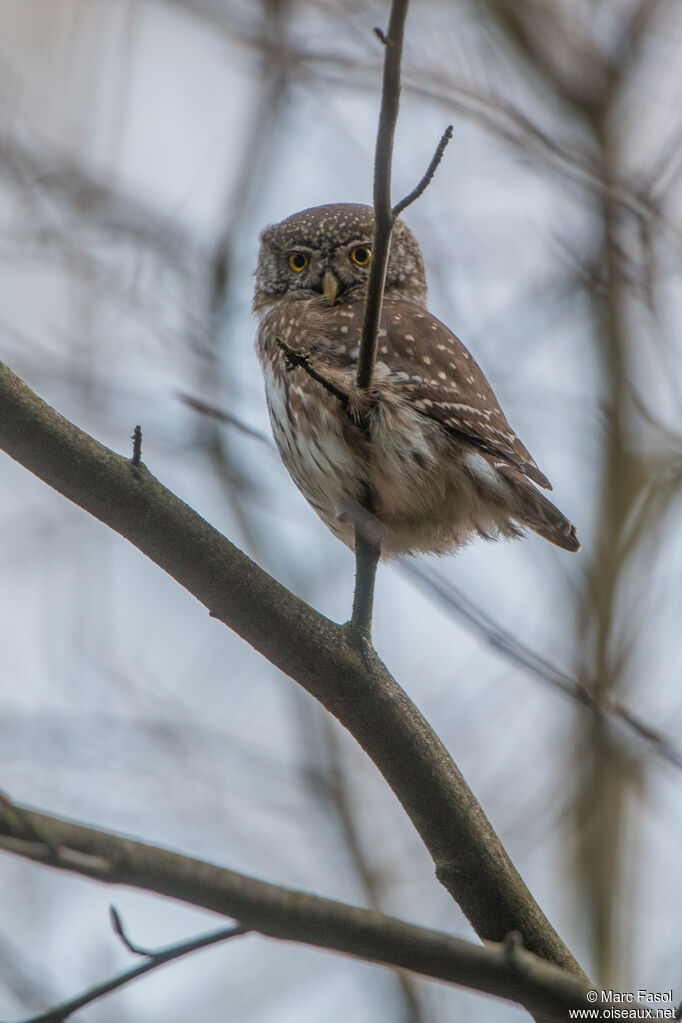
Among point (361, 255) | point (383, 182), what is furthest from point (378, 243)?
point (361, 255)

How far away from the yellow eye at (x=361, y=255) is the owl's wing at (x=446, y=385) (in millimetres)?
626

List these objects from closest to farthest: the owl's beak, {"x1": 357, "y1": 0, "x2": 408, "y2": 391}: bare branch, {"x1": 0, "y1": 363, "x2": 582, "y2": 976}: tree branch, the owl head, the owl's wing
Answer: {"x1": 357, "y1": 0, "x2": 408, "y2": 391}: bare branch < {"x1": 0, "y1": 363, "x2": 582, "y2": 976}: tree branch < the owl's wing < the owl's beak < the owl head

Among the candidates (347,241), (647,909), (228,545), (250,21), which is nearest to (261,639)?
(228,545)

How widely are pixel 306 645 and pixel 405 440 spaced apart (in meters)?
1.06

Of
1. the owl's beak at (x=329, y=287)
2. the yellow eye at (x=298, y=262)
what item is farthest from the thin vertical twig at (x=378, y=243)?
the yellow eye at (x=298, y=262)

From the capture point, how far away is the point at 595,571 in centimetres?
691

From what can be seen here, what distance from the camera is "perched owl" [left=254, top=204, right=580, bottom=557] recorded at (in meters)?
3.97

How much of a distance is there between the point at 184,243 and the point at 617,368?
291cm

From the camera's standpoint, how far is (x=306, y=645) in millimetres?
3111

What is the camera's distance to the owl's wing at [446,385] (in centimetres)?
410

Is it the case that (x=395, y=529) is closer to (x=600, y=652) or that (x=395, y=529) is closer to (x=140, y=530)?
(x=140, y=530)

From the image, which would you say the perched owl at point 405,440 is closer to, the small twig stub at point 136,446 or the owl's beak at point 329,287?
the owl's beak at point 329,287

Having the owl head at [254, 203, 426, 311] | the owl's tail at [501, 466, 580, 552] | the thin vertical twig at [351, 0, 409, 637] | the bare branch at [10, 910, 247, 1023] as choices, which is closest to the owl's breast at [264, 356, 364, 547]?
the thin vertical twig at [351, 0, 409, 637]
